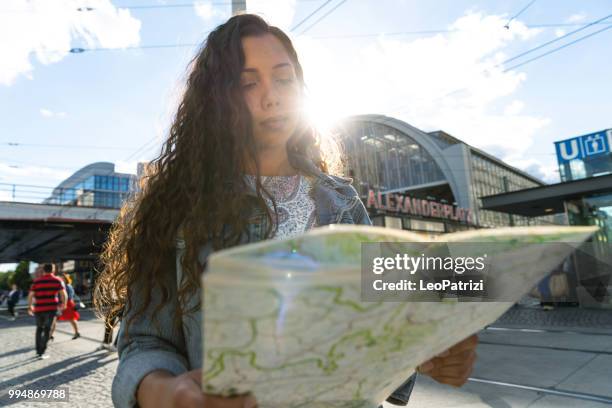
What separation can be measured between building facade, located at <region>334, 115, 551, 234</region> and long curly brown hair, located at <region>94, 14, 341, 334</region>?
26452 mm

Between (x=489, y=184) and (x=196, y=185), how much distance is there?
118 ft

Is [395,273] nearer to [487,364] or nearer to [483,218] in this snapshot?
[487,364]

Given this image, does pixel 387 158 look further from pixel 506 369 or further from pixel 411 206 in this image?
pixel 506 369

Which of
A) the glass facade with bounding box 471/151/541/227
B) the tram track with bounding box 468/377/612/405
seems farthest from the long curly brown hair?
the glass facade with bounding box 471/151/541/227

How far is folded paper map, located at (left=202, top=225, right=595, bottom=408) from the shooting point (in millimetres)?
370

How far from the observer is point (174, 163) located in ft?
3.38

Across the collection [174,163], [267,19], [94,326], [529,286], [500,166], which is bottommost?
[94,326]

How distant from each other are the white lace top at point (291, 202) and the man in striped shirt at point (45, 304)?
777cm

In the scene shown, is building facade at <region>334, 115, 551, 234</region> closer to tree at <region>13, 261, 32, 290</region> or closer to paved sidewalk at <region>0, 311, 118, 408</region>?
paved sidewalk at <region>0, 311, 118, 408</region>

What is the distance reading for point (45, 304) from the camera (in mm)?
7242

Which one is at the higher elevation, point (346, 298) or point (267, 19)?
point (267, 19)

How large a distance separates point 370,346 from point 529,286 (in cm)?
24

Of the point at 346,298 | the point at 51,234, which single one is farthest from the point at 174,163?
the point at 51,234

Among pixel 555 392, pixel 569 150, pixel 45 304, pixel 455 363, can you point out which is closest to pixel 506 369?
pixel 555 392
